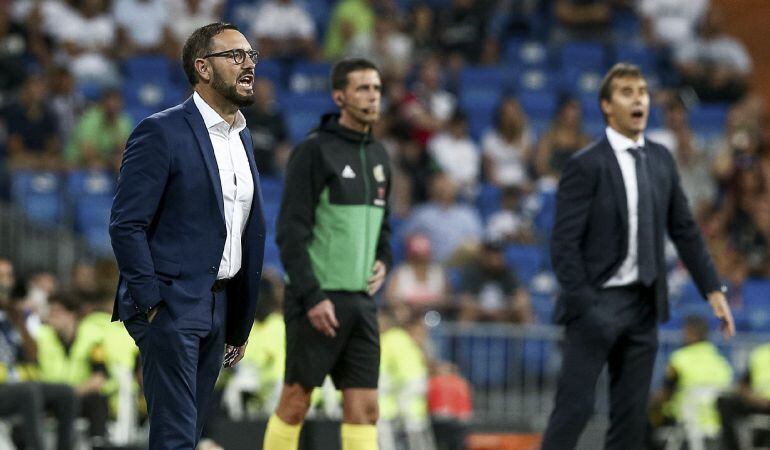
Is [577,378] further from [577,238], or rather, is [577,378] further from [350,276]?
[350,276]

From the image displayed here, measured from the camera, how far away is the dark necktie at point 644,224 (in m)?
7.62

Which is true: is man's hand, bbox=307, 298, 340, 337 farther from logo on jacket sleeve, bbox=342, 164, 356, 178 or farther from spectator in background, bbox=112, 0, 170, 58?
spectator in background, bbox=112, 0, 170, 58

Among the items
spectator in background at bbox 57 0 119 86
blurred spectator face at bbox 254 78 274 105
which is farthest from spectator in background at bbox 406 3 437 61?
spectator in background at bbox 57 0 119 86

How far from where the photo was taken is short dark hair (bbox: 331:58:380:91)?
769 cm

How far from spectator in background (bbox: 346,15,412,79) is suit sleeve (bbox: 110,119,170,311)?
11.3 metres

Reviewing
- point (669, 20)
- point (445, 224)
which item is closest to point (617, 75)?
point (445, 224)

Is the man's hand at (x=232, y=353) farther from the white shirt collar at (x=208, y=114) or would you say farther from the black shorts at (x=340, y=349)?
the black shorts at (x=340, y=349)

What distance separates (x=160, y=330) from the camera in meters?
5.71

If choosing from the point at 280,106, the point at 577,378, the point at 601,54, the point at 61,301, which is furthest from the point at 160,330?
the point at 601,54

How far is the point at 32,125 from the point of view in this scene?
15.6 meters

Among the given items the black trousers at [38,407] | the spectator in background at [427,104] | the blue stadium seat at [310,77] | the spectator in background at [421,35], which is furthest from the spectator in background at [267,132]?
the black trousers at [38,407]

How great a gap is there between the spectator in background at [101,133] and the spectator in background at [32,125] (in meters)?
0.23

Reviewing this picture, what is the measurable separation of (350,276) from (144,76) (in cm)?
966

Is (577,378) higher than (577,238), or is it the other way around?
(577,238)
